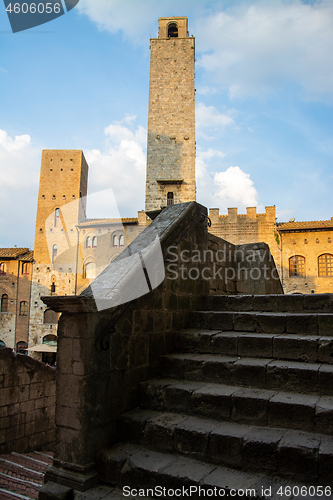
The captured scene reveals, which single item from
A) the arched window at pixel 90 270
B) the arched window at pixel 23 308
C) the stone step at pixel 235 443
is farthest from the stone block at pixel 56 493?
the arched window at pixel 23 308

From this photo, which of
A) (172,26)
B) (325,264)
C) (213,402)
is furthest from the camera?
(172,26)

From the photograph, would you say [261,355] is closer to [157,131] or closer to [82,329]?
[82,329]

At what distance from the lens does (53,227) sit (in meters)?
33.5

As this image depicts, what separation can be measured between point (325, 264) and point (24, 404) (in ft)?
76.5

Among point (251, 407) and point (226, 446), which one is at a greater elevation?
point (251, 407)

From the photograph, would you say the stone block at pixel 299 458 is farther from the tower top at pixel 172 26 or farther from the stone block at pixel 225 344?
the tower top at pixel 172 26

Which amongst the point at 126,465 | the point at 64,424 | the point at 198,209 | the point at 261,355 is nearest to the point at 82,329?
the point at 64,424

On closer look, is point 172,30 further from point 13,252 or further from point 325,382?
point 325,382

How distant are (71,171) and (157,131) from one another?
11953 mm

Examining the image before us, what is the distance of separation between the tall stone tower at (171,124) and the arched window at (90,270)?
8.29 metres

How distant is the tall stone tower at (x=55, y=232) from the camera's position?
31.1 m

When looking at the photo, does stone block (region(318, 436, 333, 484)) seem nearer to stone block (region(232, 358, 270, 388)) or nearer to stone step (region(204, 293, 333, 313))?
stone block (region(232, 358, 270, 388))

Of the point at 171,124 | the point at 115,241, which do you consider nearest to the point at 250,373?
the point at 171,124

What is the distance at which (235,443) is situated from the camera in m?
2.36
